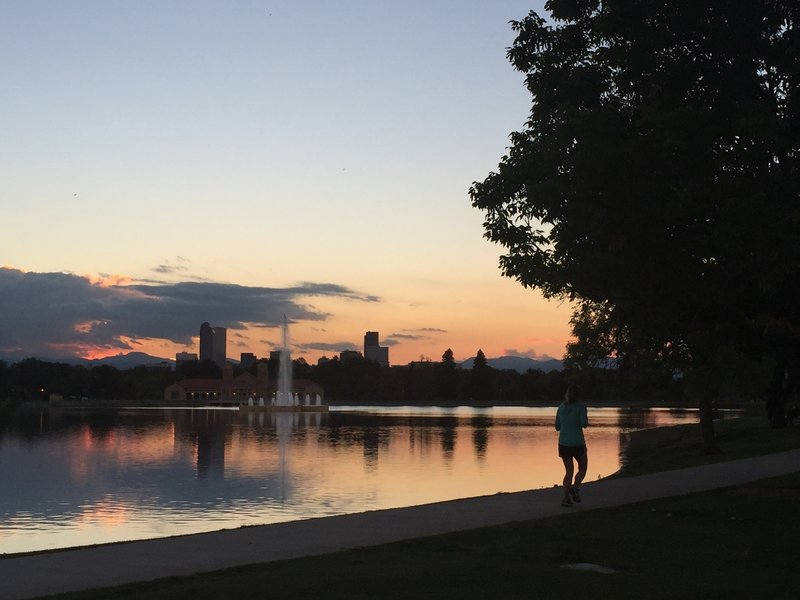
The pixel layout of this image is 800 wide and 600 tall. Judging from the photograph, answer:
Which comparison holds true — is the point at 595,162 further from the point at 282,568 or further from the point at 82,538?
the point at 82,538

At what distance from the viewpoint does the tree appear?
17.1 metres

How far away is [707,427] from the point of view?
40.2 metres

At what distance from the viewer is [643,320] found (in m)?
19.5

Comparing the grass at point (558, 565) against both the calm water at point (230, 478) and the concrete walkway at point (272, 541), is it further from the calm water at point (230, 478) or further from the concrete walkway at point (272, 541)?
the calm water at point (230, 478)

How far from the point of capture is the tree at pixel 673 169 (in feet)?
56.2

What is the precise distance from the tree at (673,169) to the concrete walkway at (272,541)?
4.18 meters

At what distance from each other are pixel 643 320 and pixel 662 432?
54394mm

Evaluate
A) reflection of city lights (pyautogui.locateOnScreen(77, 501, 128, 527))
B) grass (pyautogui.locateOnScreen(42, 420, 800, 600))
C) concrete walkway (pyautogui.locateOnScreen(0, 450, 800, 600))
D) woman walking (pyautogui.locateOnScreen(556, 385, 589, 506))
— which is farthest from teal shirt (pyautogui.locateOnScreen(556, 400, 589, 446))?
reflection of city lights (pyautogui.locateOnScreen(77, 501, 128, 527))

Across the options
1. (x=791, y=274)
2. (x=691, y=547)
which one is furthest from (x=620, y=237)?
(x=691, y=547)

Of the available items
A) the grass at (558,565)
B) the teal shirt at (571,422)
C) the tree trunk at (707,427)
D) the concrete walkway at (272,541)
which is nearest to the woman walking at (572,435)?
the teal shirt at (571,422)

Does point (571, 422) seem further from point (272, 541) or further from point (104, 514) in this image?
point (104, 514)

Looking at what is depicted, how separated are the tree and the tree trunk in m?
20.0

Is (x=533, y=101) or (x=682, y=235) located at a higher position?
(x=533, y=101)

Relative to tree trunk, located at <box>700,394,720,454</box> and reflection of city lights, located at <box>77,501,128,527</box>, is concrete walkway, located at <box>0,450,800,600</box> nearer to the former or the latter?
reflection of city lights, located at <box>77,501,128,527</box>
